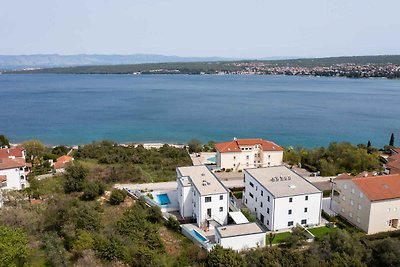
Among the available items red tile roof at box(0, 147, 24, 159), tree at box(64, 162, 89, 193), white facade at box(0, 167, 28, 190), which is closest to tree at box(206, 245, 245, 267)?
tree at box(64, 162, 89, 193)

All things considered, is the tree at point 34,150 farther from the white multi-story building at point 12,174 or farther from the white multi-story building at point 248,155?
the white multi-story building at point 248,155

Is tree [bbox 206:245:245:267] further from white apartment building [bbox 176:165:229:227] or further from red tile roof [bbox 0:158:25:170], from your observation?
red tile roof [bbox 0:158:25:170]

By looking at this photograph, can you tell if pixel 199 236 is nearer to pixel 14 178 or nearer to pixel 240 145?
pixel 240 145

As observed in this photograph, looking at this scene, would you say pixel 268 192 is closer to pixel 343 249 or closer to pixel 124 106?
pixel 343 249

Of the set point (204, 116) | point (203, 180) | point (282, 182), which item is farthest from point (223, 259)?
point (204, 116)

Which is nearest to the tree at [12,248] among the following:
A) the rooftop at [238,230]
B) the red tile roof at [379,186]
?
the rooftop at [238,230]

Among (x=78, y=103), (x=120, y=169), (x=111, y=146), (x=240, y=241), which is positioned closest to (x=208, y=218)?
(x=240, y=241)
